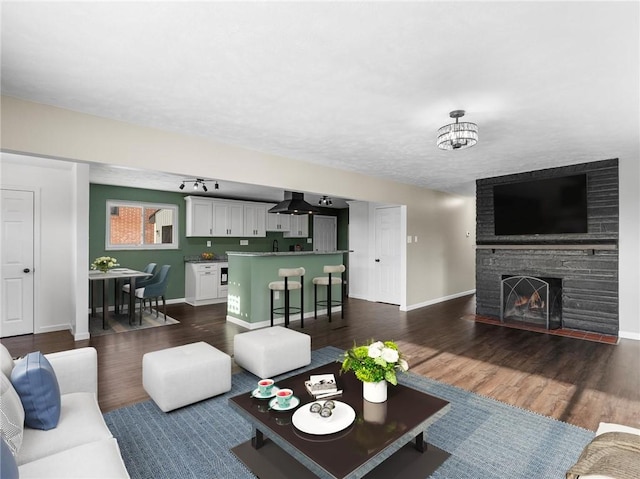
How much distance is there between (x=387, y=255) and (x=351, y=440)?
5875mm

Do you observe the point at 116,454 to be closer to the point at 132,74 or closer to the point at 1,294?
the point at 132,74

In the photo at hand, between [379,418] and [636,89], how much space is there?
2976 millimetres

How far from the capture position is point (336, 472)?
1500 mm

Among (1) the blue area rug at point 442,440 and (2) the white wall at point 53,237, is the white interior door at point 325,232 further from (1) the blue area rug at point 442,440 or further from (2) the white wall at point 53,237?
(1) the blue area rug at point 442,440

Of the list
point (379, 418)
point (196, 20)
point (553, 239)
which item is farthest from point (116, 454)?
point (553, 239)

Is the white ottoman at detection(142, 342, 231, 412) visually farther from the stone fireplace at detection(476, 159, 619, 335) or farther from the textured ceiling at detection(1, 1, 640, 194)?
the stone fireplace at detection(476, 159, 619, 335)

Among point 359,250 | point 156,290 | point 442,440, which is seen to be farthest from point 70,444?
point 359,250

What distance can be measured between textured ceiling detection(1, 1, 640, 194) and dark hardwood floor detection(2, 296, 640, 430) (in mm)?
2491

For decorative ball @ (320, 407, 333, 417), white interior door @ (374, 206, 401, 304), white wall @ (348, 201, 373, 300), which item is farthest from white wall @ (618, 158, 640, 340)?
decorative ball @ (320, 407, 333, 417)

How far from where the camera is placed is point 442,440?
7.68 ft

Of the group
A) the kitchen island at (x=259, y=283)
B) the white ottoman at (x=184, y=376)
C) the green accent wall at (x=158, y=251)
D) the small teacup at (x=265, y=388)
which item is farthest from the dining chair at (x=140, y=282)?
the small teacup at (x=265, y=388)

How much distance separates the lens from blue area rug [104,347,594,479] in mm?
2045

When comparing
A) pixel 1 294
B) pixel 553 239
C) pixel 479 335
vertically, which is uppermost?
pixel 553 239

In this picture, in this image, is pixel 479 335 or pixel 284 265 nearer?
pixel 479 335
